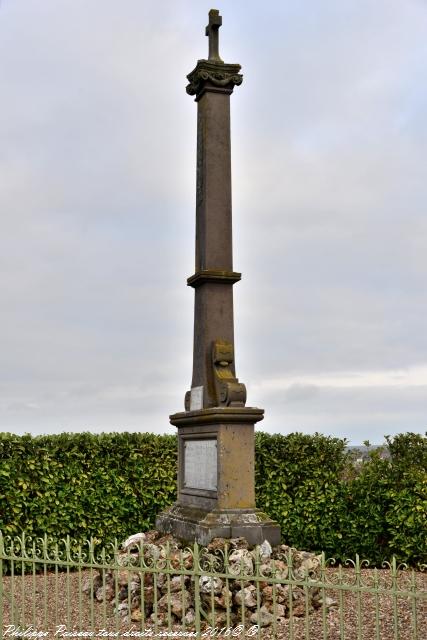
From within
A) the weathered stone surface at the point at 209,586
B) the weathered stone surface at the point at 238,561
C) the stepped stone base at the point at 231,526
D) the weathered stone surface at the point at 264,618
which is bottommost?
the weathered stone surface at the point at 264,618

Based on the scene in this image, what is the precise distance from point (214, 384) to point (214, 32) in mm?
5167

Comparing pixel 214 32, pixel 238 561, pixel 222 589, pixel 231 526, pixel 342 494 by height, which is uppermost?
pixel 214 32

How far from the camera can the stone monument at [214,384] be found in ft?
30.9

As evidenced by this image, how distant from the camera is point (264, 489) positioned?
12.7m

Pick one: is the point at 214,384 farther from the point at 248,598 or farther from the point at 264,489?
the point at 264,489

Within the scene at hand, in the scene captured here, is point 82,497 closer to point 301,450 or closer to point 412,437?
point 301,450

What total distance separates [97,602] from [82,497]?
3042 mm

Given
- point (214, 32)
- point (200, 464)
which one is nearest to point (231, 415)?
point (200, 464)

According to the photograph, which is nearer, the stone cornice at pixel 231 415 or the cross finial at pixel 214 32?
the stone cornice at pixel 231 415

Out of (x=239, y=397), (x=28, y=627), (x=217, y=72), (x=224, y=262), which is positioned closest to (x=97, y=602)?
(x=28, y=627)

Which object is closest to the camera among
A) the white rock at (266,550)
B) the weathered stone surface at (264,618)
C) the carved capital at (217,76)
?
the weathered stone surface at (264,618)

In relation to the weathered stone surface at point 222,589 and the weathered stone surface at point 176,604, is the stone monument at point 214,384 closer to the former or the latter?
the weathered stone surface at point 222,589

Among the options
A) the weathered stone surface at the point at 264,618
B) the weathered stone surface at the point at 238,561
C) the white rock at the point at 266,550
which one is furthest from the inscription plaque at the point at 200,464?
the weathered stone surface at the point at 264,618

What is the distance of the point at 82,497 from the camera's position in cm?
1218
